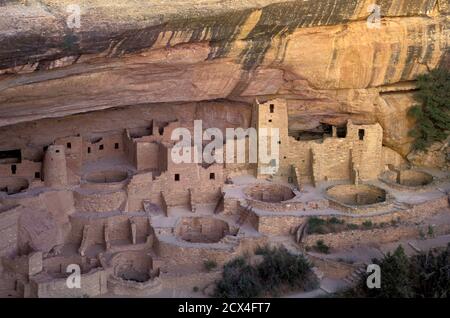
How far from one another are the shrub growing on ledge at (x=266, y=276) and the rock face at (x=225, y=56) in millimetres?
3550

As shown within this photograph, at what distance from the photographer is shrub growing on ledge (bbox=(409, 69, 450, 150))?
49.6ft

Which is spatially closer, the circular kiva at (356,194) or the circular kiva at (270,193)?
the circular kiva at (270,193)

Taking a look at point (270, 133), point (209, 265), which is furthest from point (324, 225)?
point (270, 133)

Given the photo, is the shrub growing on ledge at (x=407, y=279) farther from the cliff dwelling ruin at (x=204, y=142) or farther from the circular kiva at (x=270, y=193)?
the circular kiva at (x=270, y=193)

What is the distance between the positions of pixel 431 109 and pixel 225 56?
4.70 metres

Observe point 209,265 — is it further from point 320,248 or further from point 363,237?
point 363,237

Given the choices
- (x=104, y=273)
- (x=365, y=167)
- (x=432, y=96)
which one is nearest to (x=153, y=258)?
(x=104, y=273)

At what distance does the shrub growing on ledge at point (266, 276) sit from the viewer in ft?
40.2

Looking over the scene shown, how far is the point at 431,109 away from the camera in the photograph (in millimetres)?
15375

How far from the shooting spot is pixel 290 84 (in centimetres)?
1491

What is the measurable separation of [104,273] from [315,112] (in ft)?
19.5

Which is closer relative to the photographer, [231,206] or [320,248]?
[320,248]

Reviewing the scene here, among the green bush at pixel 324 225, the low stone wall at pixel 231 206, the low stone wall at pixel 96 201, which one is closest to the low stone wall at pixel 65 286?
the low stone wall at pixel 96 201

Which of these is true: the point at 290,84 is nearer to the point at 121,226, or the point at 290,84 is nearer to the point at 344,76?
the point at 344,76
